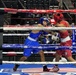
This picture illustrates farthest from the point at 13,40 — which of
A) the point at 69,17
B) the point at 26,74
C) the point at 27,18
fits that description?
the point at 26,74

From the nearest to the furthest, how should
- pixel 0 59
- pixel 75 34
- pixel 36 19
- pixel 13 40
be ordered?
pixel 0 59 < pixel 75 34 < pixel 13 40 < pixel 36 19

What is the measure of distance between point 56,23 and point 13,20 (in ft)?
18.3

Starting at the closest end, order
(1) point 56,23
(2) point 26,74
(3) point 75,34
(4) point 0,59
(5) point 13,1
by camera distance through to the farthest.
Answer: (4) point 0,59 → (2) point 26,74 → (1) point 56,23 → (3) point 75,34 → (5) point 13,1

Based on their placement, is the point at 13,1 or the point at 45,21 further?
the point at 13,1

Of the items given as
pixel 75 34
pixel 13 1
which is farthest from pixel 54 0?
pixel 75 34

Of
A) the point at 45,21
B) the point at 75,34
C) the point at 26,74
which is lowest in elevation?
the point at 26,74

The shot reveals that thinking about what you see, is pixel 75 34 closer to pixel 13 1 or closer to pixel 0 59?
pixel 0 59

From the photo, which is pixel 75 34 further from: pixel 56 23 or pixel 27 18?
pixel 27 18

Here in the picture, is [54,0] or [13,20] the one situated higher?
[54,0]

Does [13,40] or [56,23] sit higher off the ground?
[56,23]

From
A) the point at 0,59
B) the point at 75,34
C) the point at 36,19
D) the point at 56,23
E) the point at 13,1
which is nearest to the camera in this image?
the point at 0,59

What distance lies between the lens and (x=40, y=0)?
10.9 m

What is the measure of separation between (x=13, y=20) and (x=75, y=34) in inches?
167

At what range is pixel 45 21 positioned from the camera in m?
4.88
